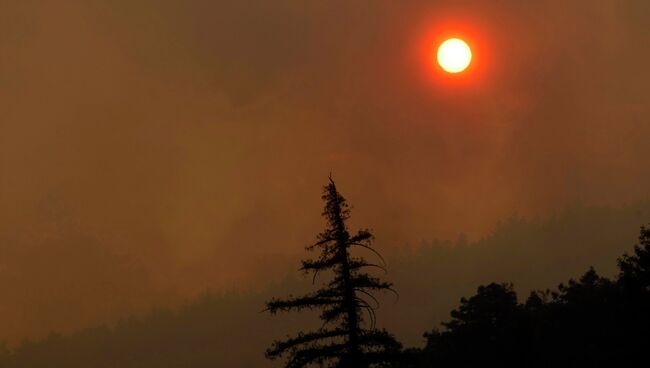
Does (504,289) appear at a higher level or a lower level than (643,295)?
higher

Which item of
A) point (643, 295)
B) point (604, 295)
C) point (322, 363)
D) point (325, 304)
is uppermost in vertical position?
point (604, 295)

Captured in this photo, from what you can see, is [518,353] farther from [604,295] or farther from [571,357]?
[604,295]

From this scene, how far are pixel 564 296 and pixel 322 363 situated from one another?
54114 mm

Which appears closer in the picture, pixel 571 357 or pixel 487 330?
pixel 571 357

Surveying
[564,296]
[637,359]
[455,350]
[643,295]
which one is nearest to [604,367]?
[637,359]

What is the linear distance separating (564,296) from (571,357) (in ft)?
50.9

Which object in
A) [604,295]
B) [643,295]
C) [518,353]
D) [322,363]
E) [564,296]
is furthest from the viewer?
[564,296]

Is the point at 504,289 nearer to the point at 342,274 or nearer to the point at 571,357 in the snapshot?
the point at 571,357

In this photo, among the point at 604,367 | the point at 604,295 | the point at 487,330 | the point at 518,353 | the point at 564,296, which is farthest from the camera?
the point at 564,296

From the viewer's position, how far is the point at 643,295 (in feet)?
125

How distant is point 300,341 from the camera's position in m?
17.5

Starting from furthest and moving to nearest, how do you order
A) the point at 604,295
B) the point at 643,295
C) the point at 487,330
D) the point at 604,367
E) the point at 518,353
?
the point at 604,295 → the point at 487,330 → the point at 518,353 → the point at 604,367 → the point at 643,295

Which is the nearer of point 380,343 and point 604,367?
point 380,343

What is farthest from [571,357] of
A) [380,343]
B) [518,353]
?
[380,343]
